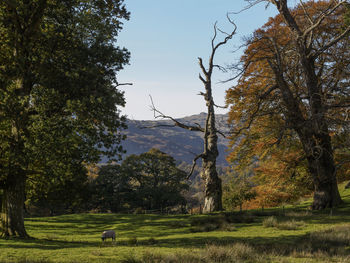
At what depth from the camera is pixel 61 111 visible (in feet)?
44.7

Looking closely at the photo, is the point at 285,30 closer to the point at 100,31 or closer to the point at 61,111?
the point at 100,31

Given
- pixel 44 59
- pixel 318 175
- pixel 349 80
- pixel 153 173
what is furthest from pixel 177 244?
pixel 153 173

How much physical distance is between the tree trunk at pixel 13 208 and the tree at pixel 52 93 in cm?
1

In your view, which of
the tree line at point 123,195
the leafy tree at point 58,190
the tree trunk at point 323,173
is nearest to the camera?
the leafy tree at point 58,190

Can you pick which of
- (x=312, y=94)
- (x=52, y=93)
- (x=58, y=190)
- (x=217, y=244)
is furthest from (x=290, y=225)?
(x=58, y=190)

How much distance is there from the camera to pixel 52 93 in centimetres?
1262

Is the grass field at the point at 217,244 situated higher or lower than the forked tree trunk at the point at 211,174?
lower

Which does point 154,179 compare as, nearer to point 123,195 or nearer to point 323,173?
point 123,195

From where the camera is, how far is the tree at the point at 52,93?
42.2 feet

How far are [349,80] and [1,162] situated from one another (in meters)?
20.7

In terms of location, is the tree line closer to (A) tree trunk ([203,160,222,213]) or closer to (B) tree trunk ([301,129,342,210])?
(A) tree trunk ([203,160,222,213])

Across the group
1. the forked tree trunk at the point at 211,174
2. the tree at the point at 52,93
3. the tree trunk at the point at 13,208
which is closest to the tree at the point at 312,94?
the forked tree trunk at the point at 211,174

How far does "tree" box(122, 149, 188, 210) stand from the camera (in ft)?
176

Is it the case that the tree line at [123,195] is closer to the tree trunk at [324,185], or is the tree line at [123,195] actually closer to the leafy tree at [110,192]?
the leafy tree at [110,192]
